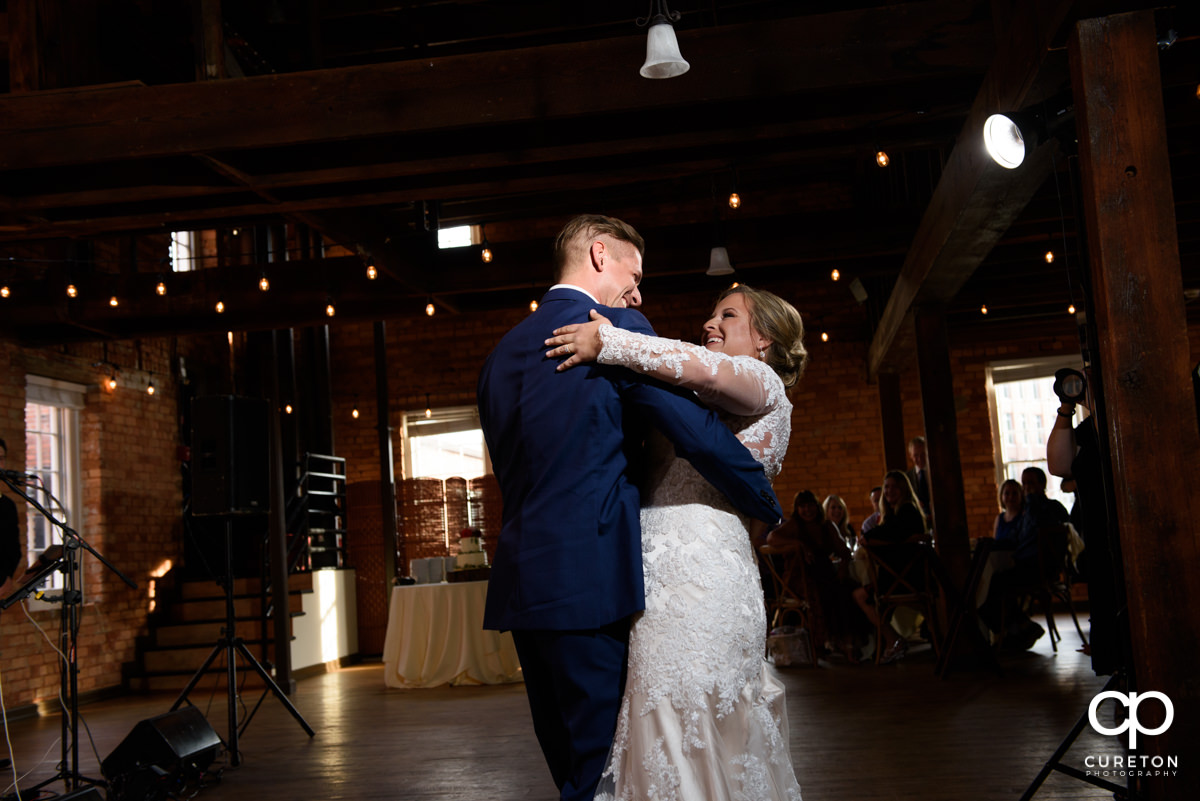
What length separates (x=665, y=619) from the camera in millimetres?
1815

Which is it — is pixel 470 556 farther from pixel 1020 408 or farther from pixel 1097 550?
pixel 1020 408

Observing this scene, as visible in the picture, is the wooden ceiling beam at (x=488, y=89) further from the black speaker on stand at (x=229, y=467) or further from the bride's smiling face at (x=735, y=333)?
the bride's smiling face at (x=735, y=333)

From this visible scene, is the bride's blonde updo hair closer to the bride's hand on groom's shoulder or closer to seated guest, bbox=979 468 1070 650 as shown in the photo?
the bride's hand on groom's shoulder

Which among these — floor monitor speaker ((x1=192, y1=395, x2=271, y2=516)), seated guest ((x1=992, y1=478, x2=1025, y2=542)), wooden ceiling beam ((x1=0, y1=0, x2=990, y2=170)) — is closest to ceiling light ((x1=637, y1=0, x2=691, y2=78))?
wooden ceiling beam ((x1=0, y1=0, x2=990, y2=170))

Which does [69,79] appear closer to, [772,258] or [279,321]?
[279,321]

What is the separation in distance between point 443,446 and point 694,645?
11240mm

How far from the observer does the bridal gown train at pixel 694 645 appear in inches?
69.7

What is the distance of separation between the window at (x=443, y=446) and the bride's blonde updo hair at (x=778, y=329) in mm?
10668

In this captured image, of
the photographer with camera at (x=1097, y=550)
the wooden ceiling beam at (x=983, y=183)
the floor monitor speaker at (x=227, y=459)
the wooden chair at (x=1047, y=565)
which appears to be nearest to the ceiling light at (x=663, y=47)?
the wooden ceiling beam at (x=983, y=183)

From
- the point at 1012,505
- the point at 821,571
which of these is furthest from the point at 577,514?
the point at 1012,505

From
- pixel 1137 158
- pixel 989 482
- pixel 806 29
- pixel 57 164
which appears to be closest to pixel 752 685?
pixel 1137 158

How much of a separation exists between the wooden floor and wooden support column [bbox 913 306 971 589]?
872 millimetres

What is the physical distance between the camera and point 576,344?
1.80 m

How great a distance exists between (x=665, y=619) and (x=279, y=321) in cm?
751
